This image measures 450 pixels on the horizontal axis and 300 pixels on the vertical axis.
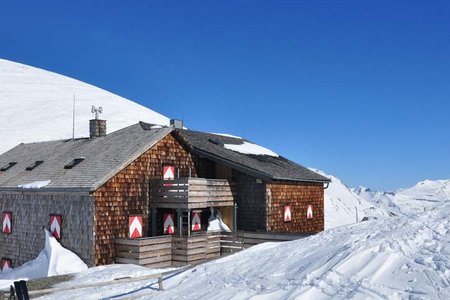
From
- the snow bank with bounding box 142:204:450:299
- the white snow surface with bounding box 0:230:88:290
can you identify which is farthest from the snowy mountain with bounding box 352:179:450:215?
the snow bank with bounding box 142:204:450:299

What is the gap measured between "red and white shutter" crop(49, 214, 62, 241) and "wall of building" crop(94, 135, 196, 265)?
1.90m

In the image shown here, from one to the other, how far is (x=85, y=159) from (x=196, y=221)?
5.64 metres

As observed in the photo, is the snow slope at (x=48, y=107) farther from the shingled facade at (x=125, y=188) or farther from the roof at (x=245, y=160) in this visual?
the roof at (x=245, y=160)

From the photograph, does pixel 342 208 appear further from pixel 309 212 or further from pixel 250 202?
pixel 250 202

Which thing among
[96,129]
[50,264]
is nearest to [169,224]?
[50,264]

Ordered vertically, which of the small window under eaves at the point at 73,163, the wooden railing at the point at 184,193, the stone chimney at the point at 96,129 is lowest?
the wooden railing at the point at 184,193

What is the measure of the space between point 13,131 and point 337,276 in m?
49.8

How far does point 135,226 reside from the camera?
19797 millimetres

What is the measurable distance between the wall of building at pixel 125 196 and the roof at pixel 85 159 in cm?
39

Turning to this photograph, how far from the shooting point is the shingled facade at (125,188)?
61.2 ft

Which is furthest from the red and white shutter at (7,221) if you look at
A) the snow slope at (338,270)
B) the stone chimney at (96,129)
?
the snow slope at (338,270)

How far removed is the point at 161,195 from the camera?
2047 centimetres

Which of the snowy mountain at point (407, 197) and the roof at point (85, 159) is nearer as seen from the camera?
the roof at point (85, 159)

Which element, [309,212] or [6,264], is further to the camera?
[309,212]
